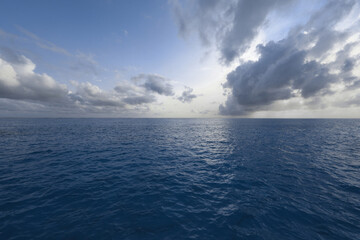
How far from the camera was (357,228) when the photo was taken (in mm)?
8594

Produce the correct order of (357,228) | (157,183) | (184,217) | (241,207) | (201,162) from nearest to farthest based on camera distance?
1. (357,228)
2. (184,217)
3. (241,207)
4. (157,183)
5. (201,162)

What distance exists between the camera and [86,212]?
380 inches

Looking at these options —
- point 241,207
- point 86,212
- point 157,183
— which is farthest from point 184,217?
point 86,212

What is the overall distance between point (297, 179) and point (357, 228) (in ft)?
23.0

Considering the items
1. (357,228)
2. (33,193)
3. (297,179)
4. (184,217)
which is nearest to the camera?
(357,228)

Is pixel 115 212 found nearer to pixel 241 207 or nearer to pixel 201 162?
pixel 241 207

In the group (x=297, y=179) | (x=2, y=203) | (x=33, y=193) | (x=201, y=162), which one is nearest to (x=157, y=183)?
(x=201, y=162)

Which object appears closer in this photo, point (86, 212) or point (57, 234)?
point (57, 234)

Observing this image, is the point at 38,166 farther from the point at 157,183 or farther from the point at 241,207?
the point at 241,207

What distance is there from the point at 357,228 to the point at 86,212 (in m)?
18.6

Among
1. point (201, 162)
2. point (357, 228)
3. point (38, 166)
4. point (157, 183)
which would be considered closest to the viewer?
point (357, 228)

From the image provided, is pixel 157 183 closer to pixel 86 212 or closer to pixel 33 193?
pixel 86 212

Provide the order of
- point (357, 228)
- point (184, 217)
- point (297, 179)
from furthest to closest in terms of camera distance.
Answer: point (297, 179)
point (184, 217)
point (357, 228)

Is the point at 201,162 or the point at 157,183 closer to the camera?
the point at 157,183
